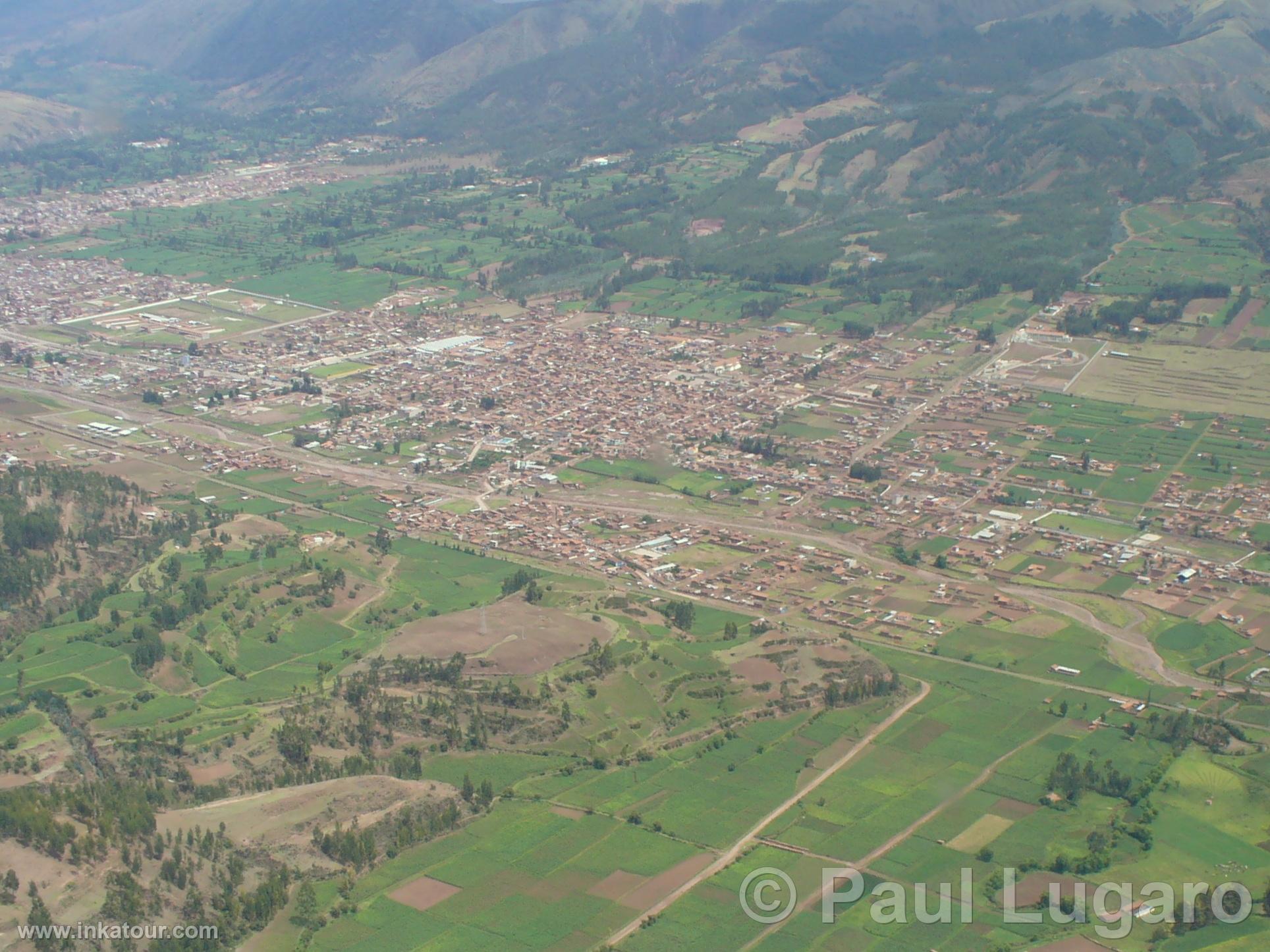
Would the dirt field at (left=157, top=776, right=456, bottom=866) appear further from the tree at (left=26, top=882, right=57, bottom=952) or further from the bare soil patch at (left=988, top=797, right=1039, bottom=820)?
the bare soil patch at (left=988, top=797, right=1039, bottom=820)

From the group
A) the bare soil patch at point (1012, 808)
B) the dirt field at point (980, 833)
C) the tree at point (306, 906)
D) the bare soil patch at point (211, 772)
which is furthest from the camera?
the bare soil patch at point (211, 772)

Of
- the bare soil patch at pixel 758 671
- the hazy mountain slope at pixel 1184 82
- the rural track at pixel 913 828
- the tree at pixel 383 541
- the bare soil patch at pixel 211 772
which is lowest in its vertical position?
the rural track at pixel 913 828

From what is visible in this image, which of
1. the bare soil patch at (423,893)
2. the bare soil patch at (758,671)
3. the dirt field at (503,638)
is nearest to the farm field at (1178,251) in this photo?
the bare soil patch at (758,671)

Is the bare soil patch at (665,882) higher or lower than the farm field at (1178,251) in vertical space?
lower

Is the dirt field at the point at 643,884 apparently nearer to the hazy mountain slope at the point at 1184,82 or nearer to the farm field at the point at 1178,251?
the farm field at the point at 1178,251

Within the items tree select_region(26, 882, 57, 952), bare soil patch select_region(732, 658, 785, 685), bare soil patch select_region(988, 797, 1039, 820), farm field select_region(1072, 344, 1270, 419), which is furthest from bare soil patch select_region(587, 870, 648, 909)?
farm field select_region(1072, 344, 1270, 419)

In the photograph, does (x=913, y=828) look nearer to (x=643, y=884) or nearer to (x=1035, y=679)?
(x=643, y=884)
